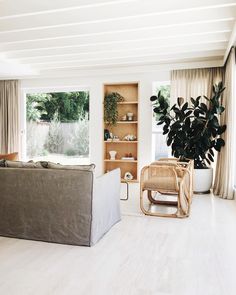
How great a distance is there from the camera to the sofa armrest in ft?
9.15

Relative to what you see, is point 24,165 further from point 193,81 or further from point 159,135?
point 193,81

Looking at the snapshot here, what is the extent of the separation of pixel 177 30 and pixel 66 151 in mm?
4058

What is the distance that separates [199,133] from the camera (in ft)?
16.6

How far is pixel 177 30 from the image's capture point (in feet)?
12.8

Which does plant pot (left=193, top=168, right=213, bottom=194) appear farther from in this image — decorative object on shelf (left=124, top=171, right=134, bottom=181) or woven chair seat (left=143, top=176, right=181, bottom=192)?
decorative object on shelf (left=124, top=171, right=134, bottom=181)

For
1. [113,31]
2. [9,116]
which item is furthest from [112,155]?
[113,31]

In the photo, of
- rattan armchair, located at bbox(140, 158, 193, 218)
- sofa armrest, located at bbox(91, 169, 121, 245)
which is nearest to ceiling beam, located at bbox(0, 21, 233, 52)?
rattan armchair, located at bbox(140, 158, 193, 218)

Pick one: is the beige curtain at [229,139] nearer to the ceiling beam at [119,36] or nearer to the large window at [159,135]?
the ceiling beam at [119,36]

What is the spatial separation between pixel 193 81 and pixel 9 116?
4441 mm

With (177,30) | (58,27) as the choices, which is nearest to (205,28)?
(177,30)

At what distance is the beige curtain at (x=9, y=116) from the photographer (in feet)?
23.0

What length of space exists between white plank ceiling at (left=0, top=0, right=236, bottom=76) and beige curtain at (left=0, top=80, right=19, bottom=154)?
1.31 metres

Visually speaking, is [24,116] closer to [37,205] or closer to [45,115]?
[45,115]

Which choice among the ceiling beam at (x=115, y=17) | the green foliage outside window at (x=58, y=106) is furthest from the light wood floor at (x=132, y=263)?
the green foliage outside window at (x=58, y=106)
